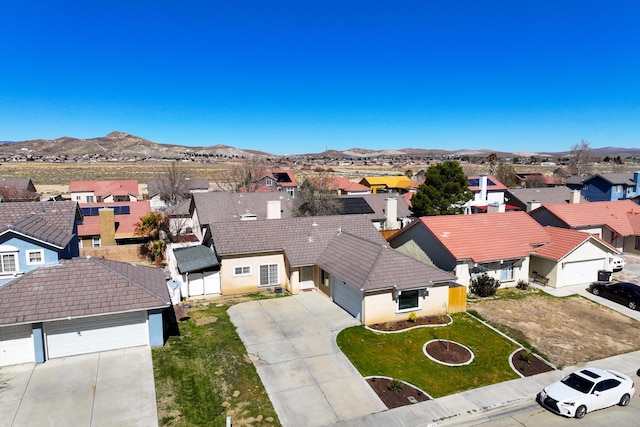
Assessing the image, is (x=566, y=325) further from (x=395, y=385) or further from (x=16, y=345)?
(x=16, y=345)

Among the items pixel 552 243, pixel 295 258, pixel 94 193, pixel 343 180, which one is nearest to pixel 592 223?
pixel 552 243

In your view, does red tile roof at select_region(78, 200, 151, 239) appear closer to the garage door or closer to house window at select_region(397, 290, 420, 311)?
the garage door

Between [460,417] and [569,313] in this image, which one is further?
[569,313]

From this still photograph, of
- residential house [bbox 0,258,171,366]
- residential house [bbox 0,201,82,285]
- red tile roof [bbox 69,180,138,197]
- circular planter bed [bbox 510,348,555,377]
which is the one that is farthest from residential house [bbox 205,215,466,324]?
red tile roof [bbox 69,180,138,197]

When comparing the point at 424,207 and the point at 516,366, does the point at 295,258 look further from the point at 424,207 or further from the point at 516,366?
the point at 424,207

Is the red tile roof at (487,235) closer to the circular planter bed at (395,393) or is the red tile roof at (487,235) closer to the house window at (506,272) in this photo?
the house window at (506,272)

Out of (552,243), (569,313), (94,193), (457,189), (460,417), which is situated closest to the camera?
(460,417)
